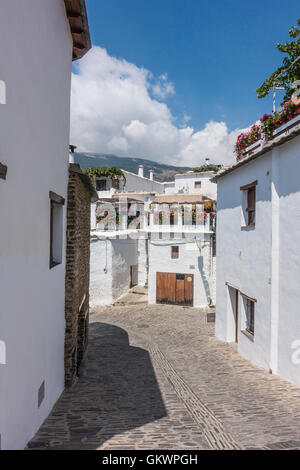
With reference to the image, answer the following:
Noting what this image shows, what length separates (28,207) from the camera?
424cm

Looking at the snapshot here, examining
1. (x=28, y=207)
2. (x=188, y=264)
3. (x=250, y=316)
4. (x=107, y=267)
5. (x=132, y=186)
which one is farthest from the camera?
(x=132, y=186)

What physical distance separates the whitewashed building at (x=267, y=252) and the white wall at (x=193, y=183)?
22.8 meters

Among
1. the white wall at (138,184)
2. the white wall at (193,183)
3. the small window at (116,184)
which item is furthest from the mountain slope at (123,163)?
the small window at (116,184)

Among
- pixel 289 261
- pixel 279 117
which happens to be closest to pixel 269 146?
pixel 279 117

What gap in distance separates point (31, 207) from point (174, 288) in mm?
15064

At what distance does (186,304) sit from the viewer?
733 inches

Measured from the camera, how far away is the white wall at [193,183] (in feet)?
113

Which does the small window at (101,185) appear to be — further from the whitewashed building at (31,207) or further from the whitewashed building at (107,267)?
the whitewashed building at (31,207)

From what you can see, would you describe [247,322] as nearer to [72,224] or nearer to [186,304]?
[72,224]

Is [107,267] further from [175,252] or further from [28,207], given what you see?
[28,207]

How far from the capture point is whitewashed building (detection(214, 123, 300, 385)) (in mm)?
7312

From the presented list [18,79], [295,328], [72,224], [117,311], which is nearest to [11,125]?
[18,79]

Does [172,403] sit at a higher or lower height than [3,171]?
lower

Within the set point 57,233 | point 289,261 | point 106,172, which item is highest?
point 106,172
